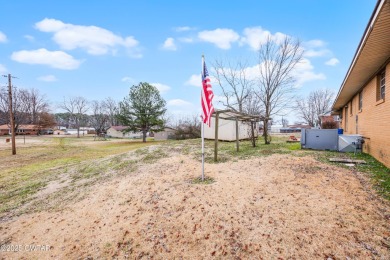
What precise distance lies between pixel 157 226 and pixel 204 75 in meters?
3.82

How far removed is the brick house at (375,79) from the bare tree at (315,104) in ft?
121

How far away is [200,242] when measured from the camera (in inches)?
121

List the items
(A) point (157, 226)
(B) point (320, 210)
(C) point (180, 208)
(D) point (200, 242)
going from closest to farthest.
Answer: (D) point (200, 242)
(B) point (320, 210)
(A) point (157, 226)
(C) point (180, 208)

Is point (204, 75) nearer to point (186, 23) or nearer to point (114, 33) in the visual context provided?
point (186, 23)

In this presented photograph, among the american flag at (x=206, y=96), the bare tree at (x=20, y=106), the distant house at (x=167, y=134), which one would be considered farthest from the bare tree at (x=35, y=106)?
the american flag at (x=206, y=96)

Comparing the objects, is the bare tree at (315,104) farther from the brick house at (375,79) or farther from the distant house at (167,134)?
the brick house at (375,79)

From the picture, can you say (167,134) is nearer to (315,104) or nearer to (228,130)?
(228,130)

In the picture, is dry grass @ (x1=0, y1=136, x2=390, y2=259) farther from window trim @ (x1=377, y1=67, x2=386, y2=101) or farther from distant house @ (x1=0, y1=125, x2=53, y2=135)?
distant house @ (x1=0, y1=125, x2=53, y2=135)

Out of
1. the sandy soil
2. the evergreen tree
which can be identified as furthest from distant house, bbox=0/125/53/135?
the sandy soil

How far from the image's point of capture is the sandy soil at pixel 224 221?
106 inches

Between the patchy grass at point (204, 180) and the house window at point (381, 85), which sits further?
the house window at point (381, 85)

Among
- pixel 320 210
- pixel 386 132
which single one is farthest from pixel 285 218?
pixel 386 132

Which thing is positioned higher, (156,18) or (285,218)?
(156,18)

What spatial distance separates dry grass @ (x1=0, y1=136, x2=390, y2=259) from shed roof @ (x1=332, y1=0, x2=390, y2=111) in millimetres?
3301
